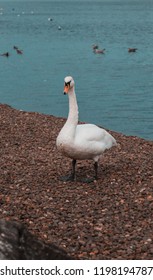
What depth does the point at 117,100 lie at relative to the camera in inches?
1283

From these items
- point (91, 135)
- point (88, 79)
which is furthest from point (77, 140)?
point (88, 79)

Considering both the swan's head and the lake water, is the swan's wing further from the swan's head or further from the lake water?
the lake water

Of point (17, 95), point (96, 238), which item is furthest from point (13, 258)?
point (17, 95)

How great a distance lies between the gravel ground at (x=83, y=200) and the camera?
8.30m

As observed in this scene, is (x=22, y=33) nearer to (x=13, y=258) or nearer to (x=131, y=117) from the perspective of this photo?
(x=131, y=117)

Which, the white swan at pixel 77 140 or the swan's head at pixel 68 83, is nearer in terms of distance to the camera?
the white swan at pixel 77 140

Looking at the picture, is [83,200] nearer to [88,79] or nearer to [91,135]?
[91,135]

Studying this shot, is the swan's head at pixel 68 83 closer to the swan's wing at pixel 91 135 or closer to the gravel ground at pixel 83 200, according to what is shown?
the swan's wing at pixel 91 135

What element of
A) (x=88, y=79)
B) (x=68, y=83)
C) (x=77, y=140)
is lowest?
(x=77, y=140)

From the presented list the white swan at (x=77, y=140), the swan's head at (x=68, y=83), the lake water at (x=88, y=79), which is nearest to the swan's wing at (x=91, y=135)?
the white swan at (x=77, y=140)

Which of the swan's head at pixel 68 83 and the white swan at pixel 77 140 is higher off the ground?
the swan's head at pixel 68 83

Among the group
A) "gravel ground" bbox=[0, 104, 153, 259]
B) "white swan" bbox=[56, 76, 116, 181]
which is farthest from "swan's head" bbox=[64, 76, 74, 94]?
"gravel ground" bbox=[0, 104, 153, 259]

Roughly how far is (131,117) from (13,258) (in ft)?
74.3

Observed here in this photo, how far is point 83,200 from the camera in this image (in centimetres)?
1049
